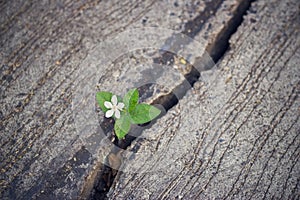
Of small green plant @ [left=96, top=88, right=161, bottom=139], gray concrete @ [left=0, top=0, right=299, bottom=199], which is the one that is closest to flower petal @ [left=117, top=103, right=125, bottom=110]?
small green plant @ [left=96, top=88, right=161, bottom=139]

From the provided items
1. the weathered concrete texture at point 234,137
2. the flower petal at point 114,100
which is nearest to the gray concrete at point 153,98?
the weathered concrete texture at point 234,137

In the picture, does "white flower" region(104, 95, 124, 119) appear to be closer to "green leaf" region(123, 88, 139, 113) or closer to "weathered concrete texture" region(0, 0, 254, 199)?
"green leaf" region(123, 88, 139, 113)

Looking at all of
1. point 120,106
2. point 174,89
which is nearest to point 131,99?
point 120,106

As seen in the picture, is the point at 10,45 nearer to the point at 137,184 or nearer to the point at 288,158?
the point at 137,184

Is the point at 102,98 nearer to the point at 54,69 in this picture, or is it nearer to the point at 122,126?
the point at 122,126

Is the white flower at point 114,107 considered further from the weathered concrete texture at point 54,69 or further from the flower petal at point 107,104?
the weathered concrete texture at point 54,69

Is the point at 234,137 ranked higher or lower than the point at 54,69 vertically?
lower

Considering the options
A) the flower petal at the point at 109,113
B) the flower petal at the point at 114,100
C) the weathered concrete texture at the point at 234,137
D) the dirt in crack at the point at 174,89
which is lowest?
the weathered concrete texture at the point at 234,137
